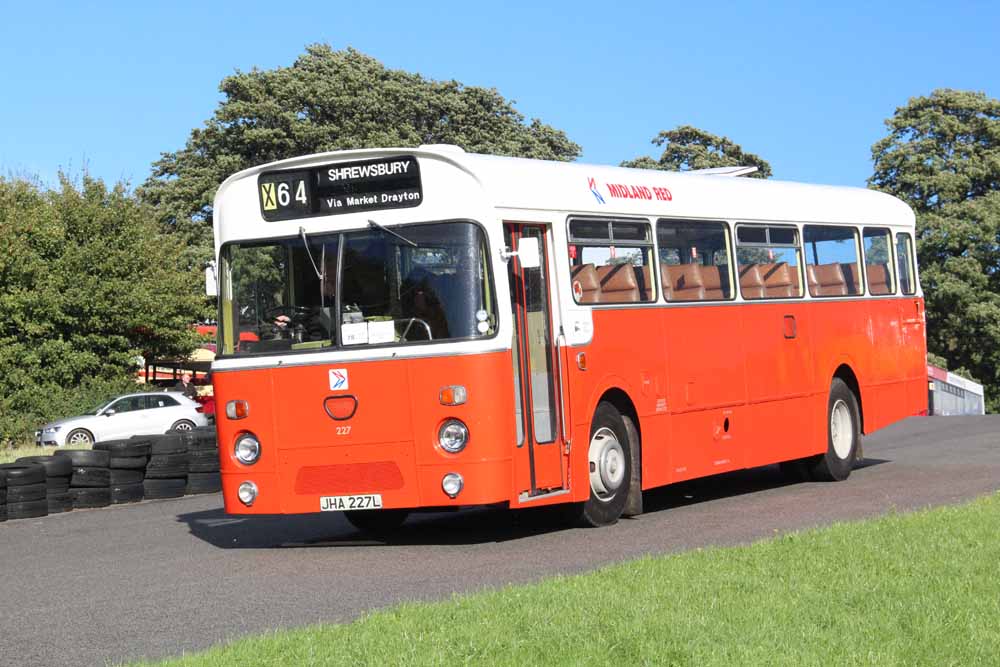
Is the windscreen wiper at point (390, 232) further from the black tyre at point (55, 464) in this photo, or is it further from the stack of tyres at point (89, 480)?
the stack of tyres at point (89, 480)

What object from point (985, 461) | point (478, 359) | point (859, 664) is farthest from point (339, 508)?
point (985, 461)

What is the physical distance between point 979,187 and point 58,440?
3771 centimetres

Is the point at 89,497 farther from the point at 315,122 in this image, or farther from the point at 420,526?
the point at 315,122

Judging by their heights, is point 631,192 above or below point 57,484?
above

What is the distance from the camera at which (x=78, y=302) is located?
139 feet

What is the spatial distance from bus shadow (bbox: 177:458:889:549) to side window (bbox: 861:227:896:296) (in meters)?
2.79

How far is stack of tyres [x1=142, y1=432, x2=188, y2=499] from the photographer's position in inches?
766

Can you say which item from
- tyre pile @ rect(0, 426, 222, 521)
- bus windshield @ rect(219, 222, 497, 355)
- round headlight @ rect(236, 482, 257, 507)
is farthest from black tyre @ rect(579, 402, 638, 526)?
tyre pile @ rect(0, 426, 222, 521)

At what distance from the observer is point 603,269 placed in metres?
14.3

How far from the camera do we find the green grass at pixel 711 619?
23.6 feet

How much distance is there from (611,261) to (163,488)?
765 cm

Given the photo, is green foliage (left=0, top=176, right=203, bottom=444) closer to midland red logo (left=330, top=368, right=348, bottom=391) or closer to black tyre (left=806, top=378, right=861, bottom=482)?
black tyre (left=806, top=378, right=861, bottom=482)

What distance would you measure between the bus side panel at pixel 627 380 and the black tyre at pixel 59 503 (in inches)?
289

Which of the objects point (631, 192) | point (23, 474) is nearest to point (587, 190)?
point (631, 192)
